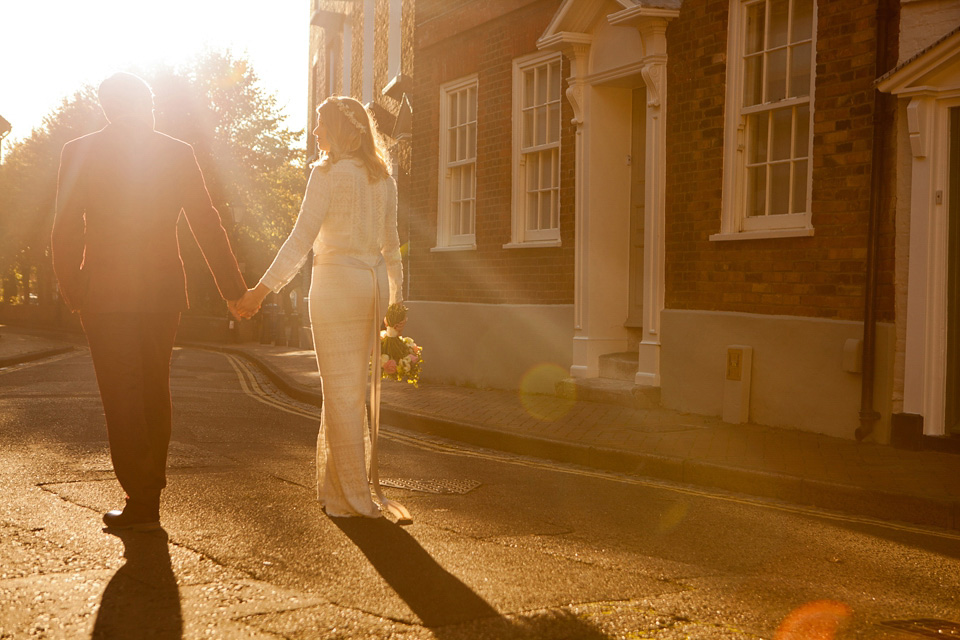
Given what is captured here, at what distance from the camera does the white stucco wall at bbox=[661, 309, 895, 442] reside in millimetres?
8805

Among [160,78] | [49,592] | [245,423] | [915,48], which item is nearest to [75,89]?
[160,78]

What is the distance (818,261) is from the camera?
9.16m

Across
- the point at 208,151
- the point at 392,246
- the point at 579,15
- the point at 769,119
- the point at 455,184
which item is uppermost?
the point at 208,151

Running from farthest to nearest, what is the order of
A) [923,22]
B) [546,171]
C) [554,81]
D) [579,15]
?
[546,171], [554,81], [579,15], [923,22]

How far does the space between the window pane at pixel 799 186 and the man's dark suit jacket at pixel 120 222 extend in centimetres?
597

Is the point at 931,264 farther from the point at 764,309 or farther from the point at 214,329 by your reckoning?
the point at 214,329

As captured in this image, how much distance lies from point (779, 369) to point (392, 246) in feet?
16.1

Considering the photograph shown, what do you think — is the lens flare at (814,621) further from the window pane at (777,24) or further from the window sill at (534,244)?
the window sill at (534,244)

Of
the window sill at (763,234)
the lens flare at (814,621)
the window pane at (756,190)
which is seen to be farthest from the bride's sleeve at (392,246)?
the window pane at (756,190)

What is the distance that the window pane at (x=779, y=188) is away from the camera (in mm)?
9698

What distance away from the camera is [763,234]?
9672 millimetres

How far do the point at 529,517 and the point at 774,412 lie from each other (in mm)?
4455

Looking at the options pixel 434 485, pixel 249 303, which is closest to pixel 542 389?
pixel 434 485

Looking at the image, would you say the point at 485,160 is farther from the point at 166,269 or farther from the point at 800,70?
the point at 166,269
